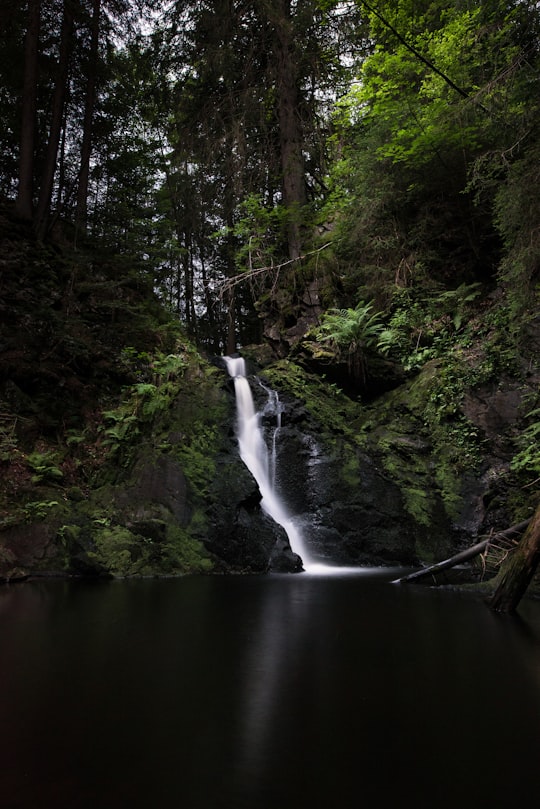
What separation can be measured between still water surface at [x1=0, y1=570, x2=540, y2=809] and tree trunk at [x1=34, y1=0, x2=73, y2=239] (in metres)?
11.1

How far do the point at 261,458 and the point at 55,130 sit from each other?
10.6 metres

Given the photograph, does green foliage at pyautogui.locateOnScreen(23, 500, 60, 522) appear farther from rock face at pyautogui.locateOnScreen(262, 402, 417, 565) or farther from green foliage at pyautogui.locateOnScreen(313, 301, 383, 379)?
green foliage at pyautogui.locateOnScreen(313, 301, 383, 379)

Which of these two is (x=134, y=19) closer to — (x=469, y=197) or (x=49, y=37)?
(x=49, y=37)

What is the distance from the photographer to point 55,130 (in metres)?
12.8

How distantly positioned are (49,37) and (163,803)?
18018 mm

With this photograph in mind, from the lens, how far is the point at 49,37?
45.1ft

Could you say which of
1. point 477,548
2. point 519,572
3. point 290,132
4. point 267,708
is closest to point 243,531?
point 477,548

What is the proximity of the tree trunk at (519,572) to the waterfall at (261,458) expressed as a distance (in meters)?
3.71

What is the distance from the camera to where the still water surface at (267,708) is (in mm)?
1788

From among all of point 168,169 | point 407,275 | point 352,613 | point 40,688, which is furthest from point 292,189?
point 40,688

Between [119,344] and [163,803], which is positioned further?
[119,344]

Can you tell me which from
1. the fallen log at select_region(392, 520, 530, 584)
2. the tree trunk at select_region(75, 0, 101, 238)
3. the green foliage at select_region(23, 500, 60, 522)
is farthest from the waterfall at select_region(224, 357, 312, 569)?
the tree trunk at select_region(75, 0, 101, 238)

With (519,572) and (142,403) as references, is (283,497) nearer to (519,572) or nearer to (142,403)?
(142,403)

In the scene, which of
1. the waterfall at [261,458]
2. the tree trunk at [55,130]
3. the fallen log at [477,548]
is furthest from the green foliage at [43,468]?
the tree trunk at [55,130]
